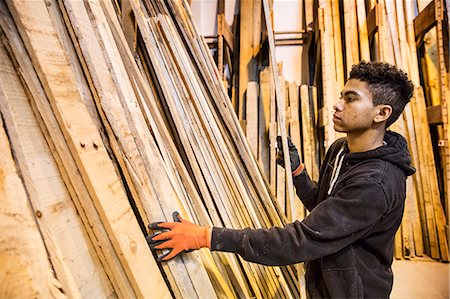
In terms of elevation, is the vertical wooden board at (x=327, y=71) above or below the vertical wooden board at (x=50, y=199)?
above

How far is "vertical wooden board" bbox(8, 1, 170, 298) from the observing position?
801mm

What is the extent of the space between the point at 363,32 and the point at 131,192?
12.0ft

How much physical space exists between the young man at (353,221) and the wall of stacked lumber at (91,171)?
0.47ft

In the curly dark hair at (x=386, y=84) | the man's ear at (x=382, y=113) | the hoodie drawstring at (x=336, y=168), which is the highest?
the curly dark hair at (x=386, y=84)

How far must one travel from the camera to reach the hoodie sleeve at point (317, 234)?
1.07m

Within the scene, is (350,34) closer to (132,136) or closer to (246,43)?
(246,43)

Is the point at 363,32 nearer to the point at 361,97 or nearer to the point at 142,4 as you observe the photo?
the point at 361,97

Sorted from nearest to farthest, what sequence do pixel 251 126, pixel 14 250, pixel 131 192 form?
pixel 14 250, pixel 131 192, pixel 251 126

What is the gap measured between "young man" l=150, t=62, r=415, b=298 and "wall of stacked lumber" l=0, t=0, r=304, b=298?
14 centimetres

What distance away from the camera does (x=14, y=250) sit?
2.10ft

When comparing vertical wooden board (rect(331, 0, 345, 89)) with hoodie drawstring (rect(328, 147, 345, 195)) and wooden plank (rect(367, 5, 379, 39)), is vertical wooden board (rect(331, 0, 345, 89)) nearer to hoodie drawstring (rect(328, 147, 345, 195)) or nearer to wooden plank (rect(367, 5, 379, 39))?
wooden plank (rect(367, 5, 379, 39))

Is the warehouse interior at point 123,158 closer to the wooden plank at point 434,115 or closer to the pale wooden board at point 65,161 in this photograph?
the pale wooden board at point 65,161

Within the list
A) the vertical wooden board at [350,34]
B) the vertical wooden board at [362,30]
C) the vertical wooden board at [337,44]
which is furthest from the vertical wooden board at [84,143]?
the vertical wooden board at [362,30]

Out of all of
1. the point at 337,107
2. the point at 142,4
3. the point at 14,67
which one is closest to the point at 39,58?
the point at 14,67
